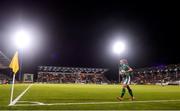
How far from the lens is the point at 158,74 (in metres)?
111

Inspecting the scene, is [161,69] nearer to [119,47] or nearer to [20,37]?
[119,47]

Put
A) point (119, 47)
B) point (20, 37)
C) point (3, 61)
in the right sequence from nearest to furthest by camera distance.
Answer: point (20, 37) < point (119, 47) < point (3, 61)

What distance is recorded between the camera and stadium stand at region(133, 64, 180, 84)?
98.2 meters

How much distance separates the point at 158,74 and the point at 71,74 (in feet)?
119

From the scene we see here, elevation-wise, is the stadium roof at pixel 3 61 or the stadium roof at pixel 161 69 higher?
the stadium roof at pixel 3 61

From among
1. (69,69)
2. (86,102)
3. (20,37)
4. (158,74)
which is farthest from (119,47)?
(69,69)

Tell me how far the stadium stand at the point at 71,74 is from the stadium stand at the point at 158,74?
Result: 14378mm

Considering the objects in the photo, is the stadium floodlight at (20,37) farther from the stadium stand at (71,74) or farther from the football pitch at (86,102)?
the stadium stand at (71,74)

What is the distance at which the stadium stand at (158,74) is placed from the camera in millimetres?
98175

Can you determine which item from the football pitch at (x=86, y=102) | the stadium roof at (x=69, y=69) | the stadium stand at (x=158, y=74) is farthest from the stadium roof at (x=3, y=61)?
A: the football pitch at (x=86, y=102)

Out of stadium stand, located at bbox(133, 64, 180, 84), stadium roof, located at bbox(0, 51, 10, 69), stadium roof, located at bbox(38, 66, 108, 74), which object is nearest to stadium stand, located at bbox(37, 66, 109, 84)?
stadium roof, located at bbox(38, 66, 108, 74)

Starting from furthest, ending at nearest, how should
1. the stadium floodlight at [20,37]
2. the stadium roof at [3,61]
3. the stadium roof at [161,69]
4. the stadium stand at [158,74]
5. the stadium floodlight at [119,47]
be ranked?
1. the stadium stand at [158,74]
2. the stadium roof at [161,69]
3. the stadium roof at [3,61]
4. the stadium floodlight at [119,47]
5. the stadium floodlight at [20,37]

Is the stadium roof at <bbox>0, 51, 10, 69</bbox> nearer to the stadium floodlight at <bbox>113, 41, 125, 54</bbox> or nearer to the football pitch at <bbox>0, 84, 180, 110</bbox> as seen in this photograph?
the stadium floodlight at <bbox>113, 41, 125, 54</bbox>

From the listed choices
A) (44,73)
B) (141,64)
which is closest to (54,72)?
(44,73)
